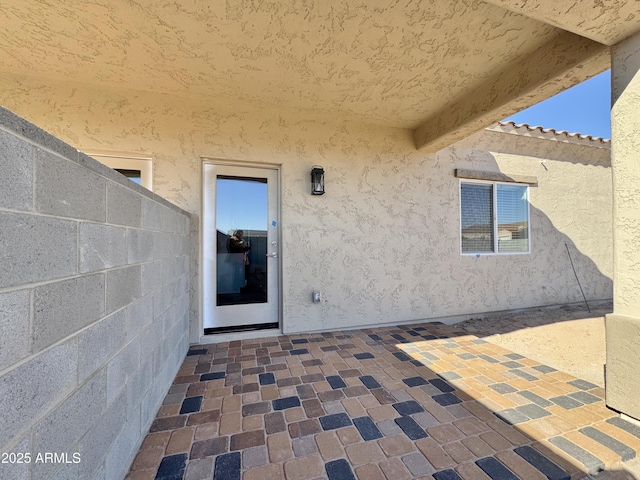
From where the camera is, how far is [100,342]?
4.29 feet

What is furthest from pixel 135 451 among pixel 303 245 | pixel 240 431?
pixel 303 245

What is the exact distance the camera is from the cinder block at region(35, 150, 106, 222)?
94 centimetres

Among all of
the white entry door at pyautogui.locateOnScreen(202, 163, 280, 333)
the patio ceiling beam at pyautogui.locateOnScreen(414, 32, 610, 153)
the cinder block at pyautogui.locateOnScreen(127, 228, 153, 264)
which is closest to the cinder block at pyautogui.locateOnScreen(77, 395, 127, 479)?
the cinder block at pyautogui.locateOnScreen(127, 228, 153, 264)

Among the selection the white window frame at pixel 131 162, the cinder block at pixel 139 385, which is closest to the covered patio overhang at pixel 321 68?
the white window frame at pixel 131 162

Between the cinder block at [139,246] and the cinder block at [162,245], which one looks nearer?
the cinder block at [139,246]

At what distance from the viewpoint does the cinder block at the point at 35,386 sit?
0.77 metres

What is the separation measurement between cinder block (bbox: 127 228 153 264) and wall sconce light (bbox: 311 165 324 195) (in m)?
2.38

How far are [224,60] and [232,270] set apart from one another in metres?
2.63

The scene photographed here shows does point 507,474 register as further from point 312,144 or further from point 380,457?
point 312,144

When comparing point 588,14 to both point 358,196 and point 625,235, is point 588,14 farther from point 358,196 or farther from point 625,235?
point 358,196

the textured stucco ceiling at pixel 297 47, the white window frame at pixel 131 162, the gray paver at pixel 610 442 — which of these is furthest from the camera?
the white window frame at pixel 131 162

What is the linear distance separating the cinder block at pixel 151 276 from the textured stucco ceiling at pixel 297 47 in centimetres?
221

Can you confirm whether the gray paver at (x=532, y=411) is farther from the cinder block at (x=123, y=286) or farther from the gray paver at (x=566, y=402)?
the cinder block at (x=123, y=286)

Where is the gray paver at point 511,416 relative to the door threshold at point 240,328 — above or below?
below
